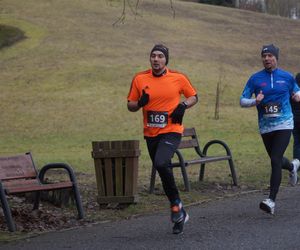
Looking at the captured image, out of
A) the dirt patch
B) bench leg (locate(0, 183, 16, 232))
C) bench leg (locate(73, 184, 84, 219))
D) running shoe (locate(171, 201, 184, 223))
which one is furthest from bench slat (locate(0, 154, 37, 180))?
the dirt patch

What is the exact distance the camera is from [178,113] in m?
8.76

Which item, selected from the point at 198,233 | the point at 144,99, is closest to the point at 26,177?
the point at 144,99

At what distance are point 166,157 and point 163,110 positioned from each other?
0.55 m

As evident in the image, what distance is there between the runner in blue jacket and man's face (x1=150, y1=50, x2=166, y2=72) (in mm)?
1528

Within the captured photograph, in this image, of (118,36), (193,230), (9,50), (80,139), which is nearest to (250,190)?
(193,230)

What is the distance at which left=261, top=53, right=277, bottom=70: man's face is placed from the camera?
9937mm

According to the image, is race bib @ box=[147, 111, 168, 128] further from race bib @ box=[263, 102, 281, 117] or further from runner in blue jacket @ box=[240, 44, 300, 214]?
race bib @ box=[263, 102, 281, 117]

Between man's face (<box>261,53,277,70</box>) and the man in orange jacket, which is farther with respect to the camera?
man's face (<box>261,53,277,70</box>)

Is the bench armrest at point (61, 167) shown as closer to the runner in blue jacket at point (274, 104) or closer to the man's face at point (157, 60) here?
the man's face at point (157, 60)

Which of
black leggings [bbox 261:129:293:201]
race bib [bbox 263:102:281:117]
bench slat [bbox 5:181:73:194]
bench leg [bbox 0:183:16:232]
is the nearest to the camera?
bench leg [bbox 0:183:16:232]

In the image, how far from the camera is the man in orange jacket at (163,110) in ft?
28.8

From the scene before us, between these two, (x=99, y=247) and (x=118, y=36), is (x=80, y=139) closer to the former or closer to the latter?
(x=99, y=247)

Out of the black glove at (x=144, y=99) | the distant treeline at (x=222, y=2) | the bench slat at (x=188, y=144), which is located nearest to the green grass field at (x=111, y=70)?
the bench slat at (x=188, y=144)

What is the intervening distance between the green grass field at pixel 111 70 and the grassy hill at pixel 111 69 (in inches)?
1.9
